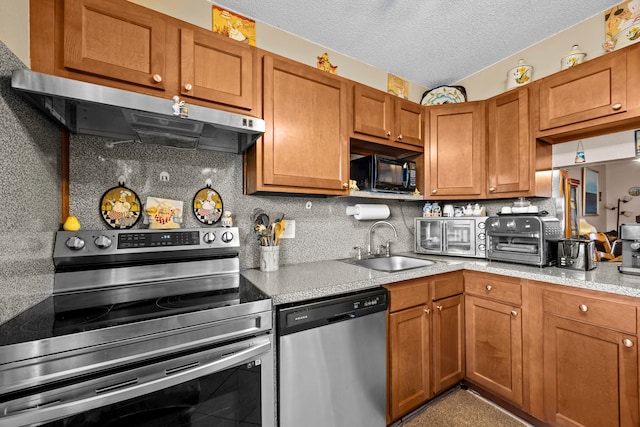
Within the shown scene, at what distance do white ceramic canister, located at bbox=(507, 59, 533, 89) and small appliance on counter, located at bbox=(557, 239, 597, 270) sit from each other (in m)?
1.28

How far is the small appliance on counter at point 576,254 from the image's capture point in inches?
61.3

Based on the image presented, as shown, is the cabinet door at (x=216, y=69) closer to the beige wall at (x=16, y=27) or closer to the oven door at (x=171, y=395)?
the beige wall at (x=16, y=27)

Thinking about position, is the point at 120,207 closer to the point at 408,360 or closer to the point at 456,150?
the point at 408,360

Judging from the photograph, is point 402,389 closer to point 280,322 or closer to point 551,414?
point 551,414

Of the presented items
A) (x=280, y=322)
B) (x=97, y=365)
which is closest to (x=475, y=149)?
(x=280, y=322)

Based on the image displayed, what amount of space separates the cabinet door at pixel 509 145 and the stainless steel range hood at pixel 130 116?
1.83 meters

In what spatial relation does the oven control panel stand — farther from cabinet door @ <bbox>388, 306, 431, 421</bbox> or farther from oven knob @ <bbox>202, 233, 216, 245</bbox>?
cabinet door @ <bbox>388, 306, 431, 421</bbox>

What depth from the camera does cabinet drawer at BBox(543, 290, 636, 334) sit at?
123 cm

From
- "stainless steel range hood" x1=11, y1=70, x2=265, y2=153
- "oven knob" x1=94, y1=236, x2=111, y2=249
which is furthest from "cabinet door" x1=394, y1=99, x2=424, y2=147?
"oven knob" x1=94, y1=236, x2=111, y2=249

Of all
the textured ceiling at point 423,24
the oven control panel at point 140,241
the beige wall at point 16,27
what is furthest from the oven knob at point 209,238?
the textured ceiling at point 423,24

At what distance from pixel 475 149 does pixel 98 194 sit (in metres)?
2.54

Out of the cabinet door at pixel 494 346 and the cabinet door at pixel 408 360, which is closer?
the cabinet door at pixel 408 360

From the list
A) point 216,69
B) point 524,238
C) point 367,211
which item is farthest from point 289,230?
point 524,238

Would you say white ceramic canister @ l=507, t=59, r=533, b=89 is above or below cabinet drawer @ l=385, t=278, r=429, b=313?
above
